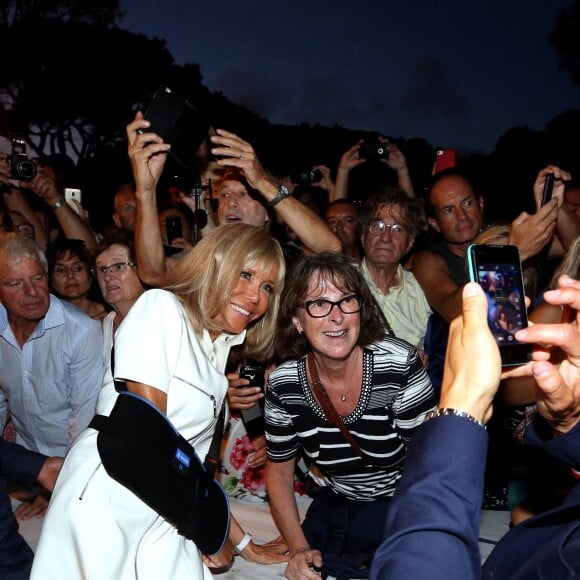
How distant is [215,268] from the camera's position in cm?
249

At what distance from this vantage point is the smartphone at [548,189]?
3.24m

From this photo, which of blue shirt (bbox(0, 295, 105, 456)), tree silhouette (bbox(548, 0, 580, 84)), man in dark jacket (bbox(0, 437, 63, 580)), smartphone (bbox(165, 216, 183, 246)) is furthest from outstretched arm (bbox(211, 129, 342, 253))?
tree silhouette (bbox(548, 0, 580, 84))

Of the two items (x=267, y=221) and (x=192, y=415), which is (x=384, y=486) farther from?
(x=267, y=221)

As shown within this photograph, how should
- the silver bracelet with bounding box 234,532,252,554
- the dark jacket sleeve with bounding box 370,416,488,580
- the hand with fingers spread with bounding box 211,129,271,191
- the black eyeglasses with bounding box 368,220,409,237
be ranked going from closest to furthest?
the dark jacket sleeve with bounding box 370,416,488,580 < the silver bracelet with bounding box 234,532,252,554 < the hand with fingers spread with bounding box 211,129,271,191 < the black eyeglasses with bounding box 368,220,409,237

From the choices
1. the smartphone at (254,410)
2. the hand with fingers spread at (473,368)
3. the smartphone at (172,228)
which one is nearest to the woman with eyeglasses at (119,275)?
the smartphone at (172,228)

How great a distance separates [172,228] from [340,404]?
239cm

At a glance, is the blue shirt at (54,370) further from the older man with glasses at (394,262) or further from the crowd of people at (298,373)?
the older man with glasses at (394,262)

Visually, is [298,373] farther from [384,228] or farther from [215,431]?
[384,228]

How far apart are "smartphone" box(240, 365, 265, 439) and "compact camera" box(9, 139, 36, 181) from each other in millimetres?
2549

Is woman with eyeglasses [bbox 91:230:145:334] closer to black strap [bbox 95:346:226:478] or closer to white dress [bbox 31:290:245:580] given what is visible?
black strap [bbox 95:346:226:478]

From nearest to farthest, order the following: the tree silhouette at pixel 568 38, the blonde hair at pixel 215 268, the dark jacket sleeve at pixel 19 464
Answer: the blonde hair at pixel 215 268, the dark jacket sleeve at pixel 19 464, the tree silhouette at pixel 568 38

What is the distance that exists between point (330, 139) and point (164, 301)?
2236cm

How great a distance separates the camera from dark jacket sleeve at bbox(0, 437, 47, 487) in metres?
2.77

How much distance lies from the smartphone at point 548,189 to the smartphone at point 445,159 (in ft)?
5.19
